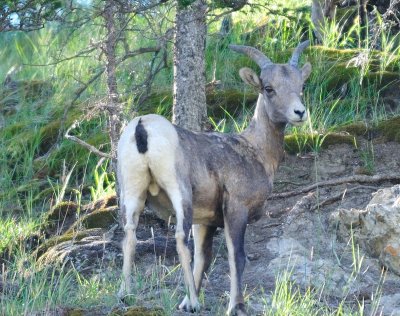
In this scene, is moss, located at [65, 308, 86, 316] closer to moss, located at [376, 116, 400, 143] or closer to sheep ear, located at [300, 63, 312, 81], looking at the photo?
sheep ear, located at [300, 63, 312, 81]

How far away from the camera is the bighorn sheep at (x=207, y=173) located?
755cm

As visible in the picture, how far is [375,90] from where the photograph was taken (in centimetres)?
1237

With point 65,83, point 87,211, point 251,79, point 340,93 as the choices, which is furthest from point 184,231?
point 65,83

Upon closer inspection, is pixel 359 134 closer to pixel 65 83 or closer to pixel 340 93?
pixel 340 93

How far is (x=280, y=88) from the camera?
8727mm

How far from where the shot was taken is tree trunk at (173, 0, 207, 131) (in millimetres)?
9906

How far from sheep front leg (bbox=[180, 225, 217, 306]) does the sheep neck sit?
0.78 metres

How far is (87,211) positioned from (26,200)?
1.11 meters

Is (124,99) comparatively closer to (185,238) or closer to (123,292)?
(185,238)

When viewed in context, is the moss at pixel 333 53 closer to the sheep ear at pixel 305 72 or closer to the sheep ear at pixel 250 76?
the sheep ear at pixel 305 72

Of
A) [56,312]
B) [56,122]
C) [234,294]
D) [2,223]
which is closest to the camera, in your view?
[56,312]

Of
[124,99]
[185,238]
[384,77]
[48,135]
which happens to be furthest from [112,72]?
[384,77]

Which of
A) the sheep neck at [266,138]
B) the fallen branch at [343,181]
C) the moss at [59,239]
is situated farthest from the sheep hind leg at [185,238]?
the fallen branch at [343,181]

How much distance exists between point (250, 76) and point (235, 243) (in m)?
1.66
